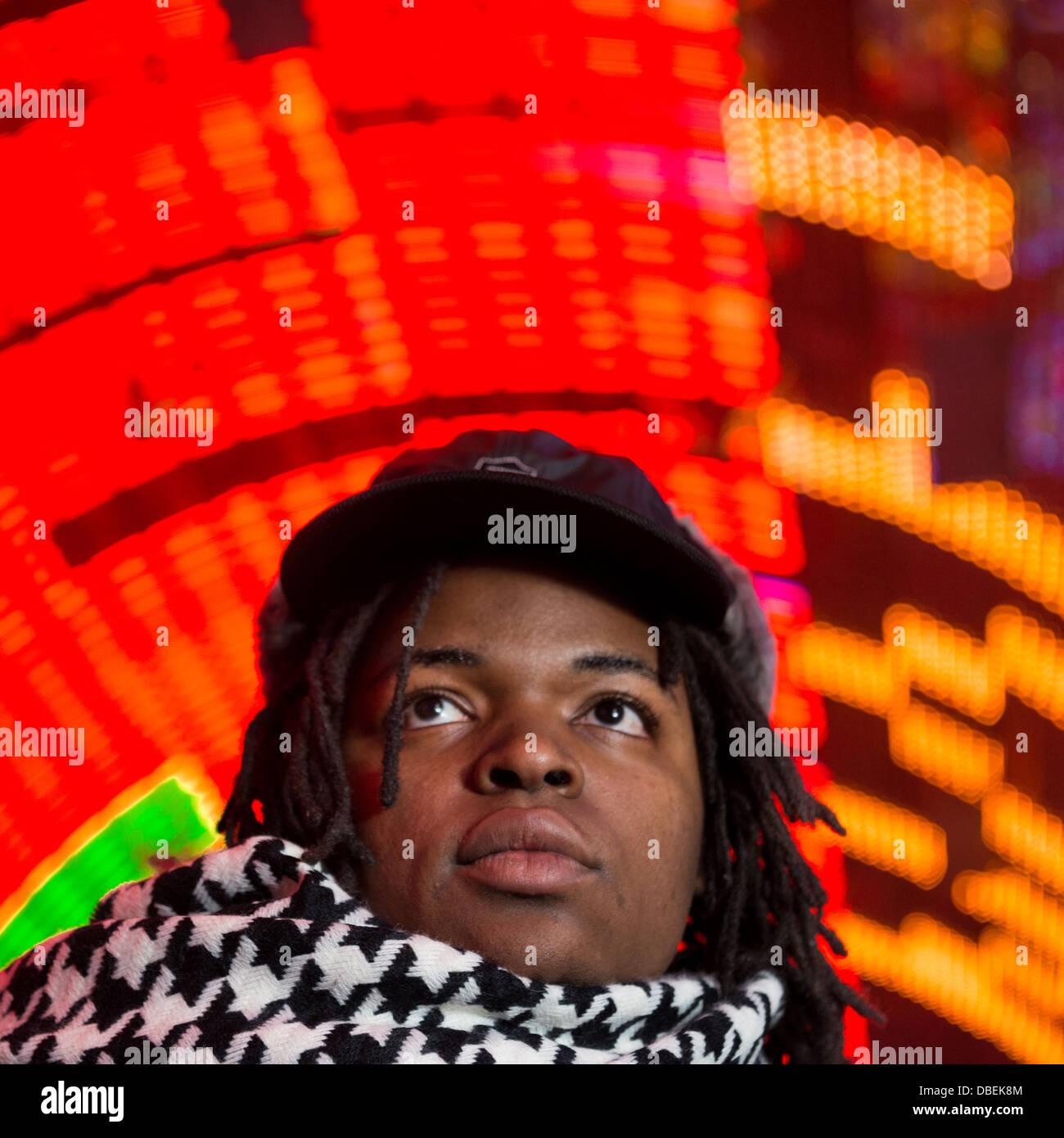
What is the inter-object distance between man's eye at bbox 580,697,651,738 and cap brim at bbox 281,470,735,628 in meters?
0.24

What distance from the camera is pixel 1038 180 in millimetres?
4219

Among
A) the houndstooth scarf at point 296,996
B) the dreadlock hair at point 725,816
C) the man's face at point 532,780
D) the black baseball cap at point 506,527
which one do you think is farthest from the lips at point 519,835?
the black baseball cap at point 506,527

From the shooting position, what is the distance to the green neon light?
12.8ft

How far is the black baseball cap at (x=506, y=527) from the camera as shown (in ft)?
7.45

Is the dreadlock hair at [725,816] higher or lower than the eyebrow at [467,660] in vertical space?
lower

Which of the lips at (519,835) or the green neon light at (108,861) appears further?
the green neon light at (108,861)

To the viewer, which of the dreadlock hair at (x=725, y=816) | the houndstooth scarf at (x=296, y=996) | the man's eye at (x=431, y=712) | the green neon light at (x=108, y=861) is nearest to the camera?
the houndstooth scarf at (x=296, y=996)

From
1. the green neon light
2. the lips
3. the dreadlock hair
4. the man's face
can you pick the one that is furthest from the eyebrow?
the green neon light

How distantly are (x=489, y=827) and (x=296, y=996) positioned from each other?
1.29 ft

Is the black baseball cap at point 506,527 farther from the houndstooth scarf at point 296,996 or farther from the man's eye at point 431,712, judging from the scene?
the houndstooth scarf at point 296,996

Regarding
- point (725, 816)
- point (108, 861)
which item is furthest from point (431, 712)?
point (108, 861)

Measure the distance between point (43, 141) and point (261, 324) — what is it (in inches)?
28.0

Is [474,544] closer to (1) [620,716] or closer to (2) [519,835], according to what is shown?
(1) [620,716]

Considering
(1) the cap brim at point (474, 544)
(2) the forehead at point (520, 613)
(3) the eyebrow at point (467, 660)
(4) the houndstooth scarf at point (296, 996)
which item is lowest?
(4) the houndstooth scarf at point (296, 996)
